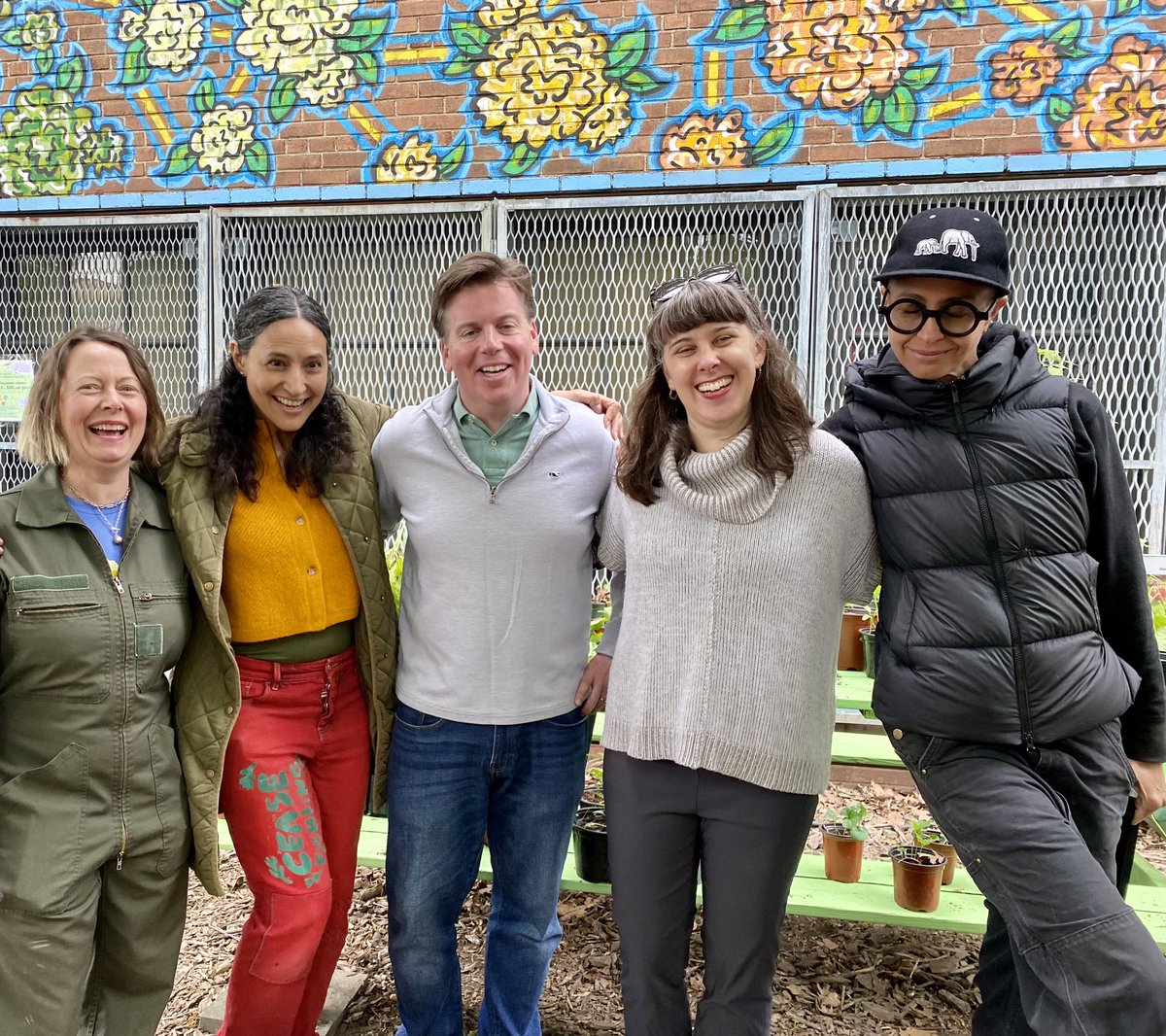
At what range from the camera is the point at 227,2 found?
547cm

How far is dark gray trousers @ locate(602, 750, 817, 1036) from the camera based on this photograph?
6.27ft

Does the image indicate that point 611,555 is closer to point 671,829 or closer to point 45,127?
point 671,829

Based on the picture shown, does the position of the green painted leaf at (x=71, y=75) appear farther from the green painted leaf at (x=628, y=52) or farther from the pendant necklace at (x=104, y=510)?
the pendant necklace at (x=104, y=510)

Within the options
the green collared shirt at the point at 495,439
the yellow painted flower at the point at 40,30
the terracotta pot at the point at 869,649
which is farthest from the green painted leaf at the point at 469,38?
the terracotta pot at the point at 869,649

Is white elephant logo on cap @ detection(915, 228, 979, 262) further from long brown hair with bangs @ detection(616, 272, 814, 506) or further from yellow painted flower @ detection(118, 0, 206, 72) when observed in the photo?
yellow painted flower @ detection(118, 0, 206, 72)

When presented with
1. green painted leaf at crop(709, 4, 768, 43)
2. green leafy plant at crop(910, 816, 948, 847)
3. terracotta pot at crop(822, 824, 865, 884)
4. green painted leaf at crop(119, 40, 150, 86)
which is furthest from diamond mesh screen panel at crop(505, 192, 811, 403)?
terracotta pot at crop(822, 824, 865, 884)

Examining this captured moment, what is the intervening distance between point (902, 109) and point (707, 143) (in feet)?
3.19

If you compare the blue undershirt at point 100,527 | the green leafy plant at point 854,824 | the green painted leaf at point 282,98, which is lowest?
the green leafy plant at point 854,824

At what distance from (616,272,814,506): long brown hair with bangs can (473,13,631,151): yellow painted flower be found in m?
3.48

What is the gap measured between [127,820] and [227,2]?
507cm

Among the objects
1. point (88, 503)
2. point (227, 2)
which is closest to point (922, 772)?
point (88, 503)

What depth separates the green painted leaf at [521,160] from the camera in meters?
5.22

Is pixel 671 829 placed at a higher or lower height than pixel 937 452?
lower

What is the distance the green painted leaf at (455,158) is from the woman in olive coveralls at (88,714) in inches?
139
